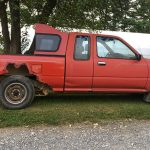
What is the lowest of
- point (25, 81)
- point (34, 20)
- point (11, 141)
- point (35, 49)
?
point (11, 141)

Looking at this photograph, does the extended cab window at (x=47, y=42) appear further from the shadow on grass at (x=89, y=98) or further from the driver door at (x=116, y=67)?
the shadow on grass at (x=89, y=98)

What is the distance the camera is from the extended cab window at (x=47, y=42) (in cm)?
880

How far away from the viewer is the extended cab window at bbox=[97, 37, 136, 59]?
896 cm

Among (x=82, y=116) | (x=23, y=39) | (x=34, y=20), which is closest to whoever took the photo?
(x=82, y=116)

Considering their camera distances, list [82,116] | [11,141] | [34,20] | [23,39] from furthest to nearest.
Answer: [23,39], [34,20], [82,116], [11,141]

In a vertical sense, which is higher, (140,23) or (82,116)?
(140,23)

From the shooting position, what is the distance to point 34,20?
11.3m

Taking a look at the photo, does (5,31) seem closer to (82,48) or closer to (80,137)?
(82,48)

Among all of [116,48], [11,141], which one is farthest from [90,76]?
[11,141]

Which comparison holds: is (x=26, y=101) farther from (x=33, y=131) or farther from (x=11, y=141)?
(x=11, y=141)

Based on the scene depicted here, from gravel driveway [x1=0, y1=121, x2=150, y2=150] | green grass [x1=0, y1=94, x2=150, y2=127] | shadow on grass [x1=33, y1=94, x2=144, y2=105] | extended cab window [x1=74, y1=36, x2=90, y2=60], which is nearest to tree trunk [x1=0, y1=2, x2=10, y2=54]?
shadow on grass [x1=33, y1=94, x2=144, y2=105]

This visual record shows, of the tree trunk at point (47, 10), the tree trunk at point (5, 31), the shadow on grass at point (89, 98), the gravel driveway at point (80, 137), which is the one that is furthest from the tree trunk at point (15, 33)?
the gravel driveway at point (80, 137)

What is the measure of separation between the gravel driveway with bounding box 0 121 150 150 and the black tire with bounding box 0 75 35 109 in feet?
3.51

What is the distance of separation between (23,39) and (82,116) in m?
5.00
